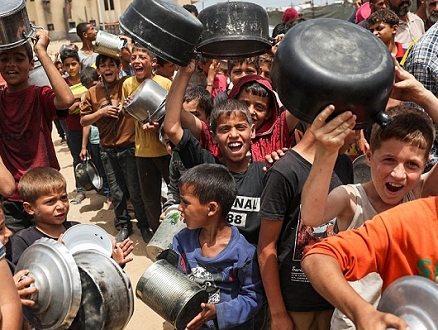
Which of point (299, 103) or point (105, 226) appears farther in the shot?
point (105, 226)

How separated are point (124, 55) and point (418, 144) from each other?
5.55 m

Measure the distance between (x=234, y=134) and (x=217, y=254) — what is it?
27.6 inches

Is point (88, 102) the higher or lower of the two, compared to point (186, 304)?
lower

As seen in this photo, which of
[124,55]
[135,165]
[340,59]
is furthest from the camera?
[124,55]

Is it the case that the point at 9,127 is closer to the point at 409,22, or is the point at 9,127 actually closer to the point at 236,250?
the point at 236,250

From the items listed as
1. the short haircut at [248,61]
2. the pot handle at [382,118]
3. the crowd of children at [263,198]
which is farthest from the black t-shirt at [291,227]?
the short haircut at [248,61]

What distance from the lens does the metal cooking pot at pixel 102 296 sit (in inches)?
83.7

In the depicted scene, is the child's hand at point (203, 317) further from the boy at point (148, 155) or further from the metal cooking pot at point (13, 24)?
the boy at point (148, 155)

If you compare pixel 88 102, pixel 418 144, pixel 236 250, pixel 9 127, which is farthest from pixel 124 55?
pixel 418 144

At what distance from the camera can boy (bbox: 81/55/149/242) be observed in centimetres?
541

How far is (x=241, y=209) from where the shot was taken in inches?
109

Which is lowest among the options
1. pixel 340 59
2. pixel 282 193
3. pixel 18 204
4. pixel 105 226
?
pixel 105 226

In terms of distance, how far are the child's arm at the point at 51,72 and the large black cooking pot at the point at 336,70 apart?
7.12 feet

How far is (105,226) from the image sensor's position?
20.4ft
